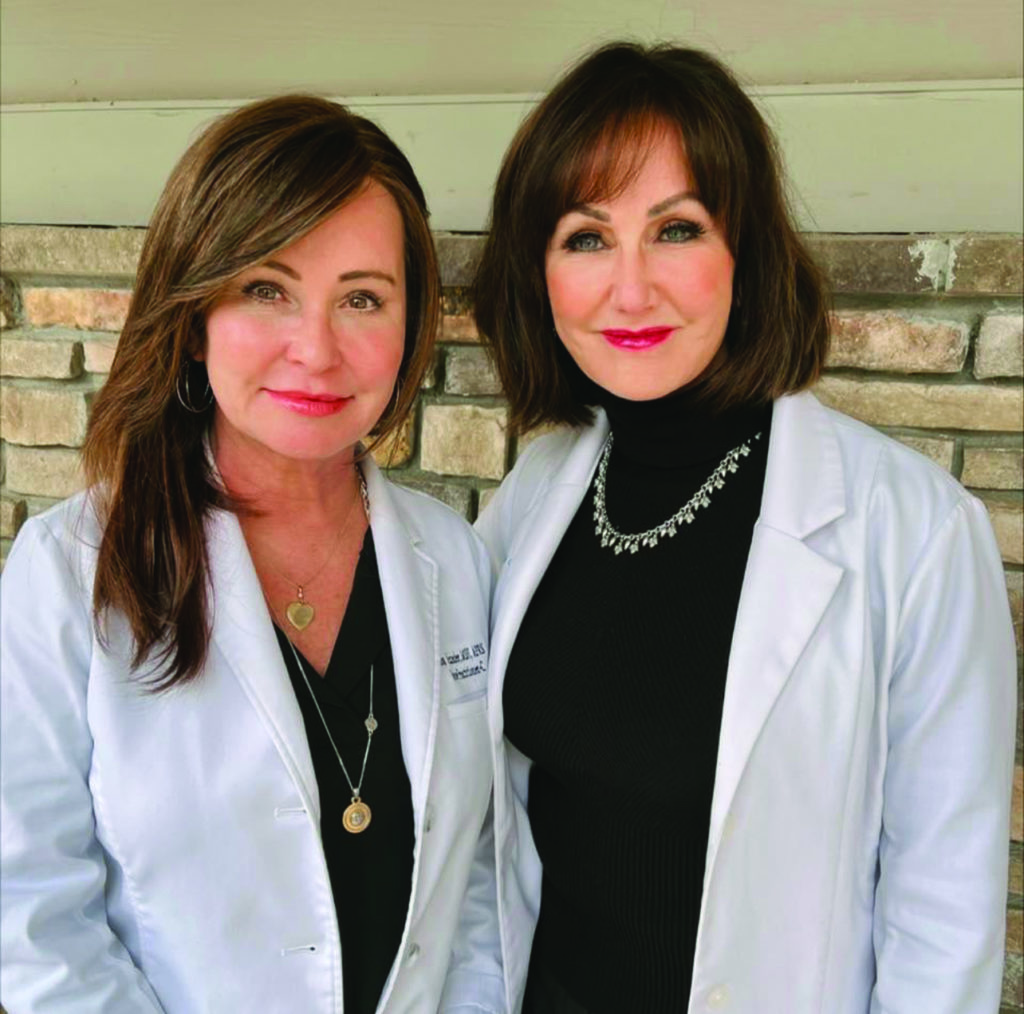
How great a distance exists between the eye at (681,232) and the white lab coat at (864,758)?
419 millimetres

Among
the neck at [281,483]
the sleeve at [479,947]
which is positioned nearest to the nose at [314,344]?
the neck at [281,483]

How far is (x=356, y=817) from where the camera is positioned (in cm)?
152

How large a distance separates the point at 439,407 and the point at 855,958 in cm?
135

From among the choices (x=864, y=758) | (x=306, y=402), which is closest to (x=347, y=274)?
(x=306, y=402)

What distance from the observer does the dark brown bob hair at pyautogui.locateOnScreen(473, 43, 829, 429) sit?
1570 mm

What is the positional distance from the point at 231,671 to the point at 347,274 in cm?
58

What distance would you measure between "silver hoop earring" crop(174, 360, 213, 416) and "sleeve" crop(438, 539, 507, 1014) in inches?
32.2

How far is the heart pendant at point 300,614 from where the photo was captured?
1585 millimetres

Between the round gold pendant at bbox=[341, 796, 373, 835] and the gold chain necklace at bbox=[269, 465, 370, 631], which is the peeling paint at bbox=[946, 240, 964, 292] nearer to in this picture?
the gold chain necklace at bbox=[269, 465, 370, 631]

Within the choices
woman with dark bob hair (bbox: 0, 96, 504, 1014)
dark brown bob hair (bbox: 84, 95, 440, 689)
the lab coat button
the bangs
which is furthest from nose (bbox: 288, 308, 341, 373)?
the lab coat button

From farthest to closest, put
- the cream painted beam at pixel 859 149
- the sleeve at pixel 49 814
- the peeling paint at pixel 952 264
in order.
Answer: the cream painted beam at pixel 859 149 < the peeling paint at pixel 952 264 < the sleeve at pixel 49 814

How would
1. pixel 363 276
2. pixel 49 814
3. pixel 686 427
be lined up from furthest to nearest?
pixel 686 427, pixel 363 276, pixel 49 814

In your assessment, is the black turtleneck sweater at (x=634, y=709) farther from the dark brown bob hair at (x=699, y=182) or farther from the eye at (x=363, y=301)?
the eye at (x=363, y=301)

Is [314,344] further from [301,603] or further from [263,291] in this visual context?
[301,603]
